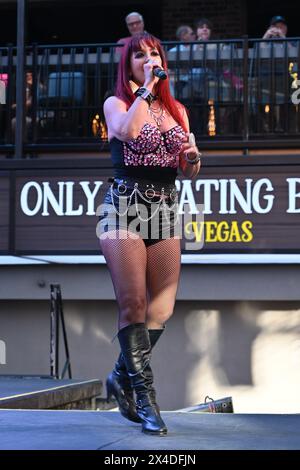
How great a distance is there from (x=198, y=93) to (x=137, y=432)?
6.74m

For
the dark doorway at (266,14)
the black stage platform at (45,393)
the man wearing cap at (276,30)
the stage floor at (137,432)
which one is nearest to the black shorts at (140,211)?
the stage floor at (137,432)

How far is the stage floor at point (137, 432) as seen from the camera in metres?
3.51

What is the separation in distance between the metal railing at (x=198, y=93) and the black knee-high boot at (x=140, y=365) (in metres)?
5.96

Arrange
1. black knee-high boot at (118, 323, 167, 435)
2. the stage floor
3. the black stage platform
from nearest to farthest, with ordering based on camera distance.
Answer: the stage floor → black knee-high boot at (118, 323, 167, 435) → the black stage platform

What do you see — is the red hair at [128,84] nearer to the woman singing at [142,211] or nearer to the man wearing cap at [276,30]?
the woman singing at [142,211]

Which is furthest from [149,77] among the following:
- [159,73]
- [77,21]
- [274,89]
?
[77,21]

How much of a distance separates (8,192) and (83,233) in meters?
0.95

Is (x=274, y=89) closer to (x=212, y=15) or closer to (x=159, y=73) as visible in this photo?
(x=212, y=15)

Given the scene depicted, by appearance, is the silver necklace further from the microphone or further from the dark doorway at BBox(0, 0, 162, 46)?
the dark doorway at BBox(0, 0, 162, 46)

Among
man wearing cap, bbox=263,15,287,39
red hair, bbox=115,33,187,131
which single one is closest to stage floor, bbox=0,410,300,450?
red hair, bbox=115,33,187,131

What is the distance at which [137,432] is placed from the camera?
13.1 feet

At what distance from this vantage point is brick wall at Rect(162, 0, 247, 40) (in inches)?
514
